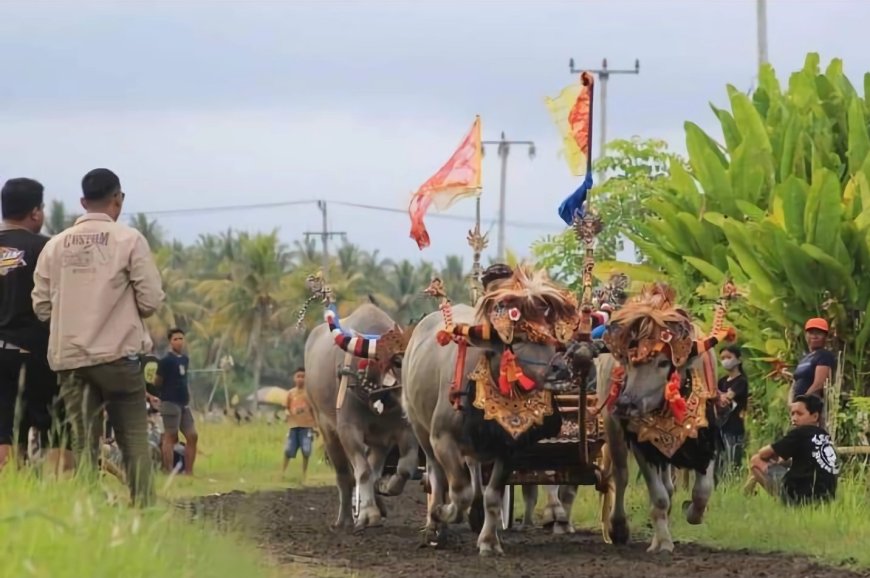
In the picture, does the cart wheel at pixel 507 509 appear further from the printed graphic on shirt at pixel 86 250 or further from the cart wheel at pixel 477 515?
the printed graphic on shirt at pixel 86 250

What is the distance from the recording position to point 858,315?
17.0 meters

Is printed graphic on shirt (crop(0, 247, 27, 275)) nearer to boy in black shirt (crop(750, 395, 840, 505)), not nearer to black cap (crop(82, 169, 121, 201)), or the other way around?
black cap (crop(82, 169, 121, 201))

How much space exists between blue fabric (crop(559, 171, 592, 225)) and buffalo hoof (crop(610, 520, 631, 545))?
2633 millimetres

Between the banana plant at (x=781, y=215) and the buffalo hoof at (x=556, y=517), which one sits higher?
the banana plant at (x=781, y=215)

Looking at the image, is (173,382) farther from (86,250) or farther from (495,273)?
(86,250)

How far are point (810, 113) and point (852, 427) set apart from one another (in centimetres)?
410

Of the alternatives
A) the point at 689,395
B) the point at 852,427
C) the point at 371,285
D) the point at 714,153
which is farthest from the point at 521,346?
the point at 371,285

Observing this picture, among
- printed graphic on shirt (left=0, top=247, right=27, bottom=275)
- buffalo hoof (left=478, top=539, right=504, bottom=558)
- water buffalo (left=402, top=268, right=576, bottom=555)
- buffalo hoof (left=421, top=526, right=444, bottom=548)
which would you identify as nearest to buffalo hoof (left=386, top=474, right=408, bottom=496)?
buffalo hoof (left=421, top=526, right=444, bottom=548)

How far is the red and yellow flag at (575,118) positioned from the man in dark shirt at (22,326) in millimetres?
5627

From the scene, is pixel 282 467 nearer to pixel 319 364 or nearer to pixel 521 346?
pixel 319 364

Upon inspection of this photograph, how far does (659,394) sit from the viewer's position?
12.4 meters

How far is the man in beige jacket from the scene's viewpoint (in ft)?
32.8

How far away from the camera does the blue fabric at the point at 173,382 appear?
2162cm

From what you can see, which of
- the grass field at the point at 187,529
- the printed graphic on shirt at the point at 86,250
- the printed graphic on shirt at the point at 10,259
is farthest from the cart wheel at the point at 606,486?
the printed graphic on shirt at the point at 10,259
